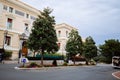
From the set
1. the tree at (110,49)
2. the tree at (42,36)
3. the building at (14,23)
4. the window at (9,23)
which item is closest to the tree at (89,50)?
the building at (14,23)

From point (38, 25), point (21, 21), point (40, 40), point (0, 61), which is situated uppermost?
point (21, 21)

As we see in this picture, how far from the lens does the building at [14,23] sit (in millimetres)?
40400

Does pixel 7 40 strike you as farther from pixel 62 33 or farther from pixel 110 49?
pixel 110 49

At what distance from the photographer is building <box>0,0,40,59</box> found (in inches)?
1591

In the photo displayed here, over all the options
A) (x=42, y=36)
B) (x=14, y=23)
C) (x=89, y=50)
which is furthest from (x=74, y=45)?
(x=42, y=36)

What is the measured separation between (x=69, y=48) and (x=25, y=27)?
1168 centimetres

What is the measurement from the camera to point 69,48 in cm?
4638

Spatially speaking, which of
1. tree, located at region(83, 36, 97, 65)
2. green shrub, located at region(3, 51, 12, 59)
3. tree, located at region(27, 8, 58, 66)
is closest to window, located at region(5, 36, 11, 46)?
green shrub, located at region(3, 51, 12, 59)

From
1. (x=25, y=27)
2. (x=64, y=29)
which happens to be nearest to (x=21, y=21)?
(x=25, y=27)

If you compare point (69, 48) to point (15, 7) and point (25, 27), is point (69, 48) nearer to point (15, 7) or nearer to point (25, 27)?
point (25, 27)

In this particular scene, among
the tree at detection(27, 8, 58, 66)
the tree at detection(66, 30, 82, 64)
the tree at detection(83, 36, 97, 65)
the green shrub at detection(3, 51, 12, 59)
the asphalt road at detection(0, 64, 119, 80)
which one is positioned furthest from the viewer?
the tree at detection(83, 36, 97, 65)

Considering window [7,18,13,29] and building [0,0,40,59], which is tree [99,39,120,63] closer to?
building [0,0,40,59]

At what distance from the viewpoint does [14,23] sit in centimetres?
4378

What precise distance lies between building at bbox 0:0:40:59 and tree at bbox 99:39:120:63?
45534mm
